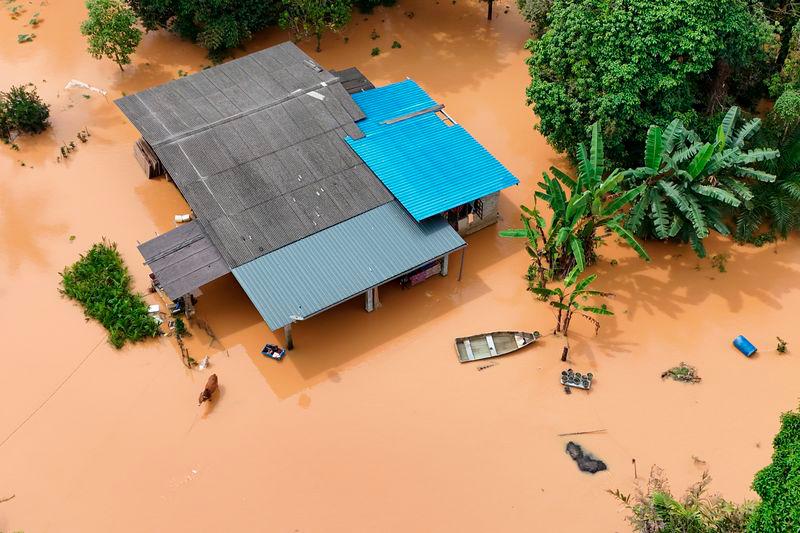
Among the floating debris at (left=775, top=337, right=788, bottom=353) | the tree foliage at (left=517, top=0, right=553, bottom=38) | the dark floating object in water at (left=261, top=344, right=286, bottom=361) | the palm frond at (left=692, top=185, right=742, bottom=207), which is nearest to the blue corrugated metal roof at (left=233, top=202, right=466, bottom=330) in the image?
the dark floating object in water at (left=261, top=344, right=286, bottom=361)

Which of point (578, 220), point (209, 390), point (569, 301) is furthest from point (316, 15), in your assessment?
point (209, 390)

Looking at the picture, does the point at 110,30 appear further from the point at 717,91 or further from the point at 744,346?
the point at 744,346

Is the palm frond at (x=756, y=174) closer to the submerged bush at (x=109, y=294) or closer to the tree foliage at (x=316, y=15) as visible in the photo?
the tree foliage at (x=316, y=15)

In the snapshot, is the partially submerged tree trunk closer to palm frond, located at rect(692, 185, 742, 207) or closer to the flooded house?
palm frond, located at rect(692, 185, 742, 207)

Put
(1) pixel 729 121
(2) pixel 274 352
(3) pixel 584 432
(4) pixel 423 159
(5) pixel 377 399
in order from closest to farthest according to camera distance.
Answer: (3) pixel 584 432
(5) pixel 377 399
(2) pixel 274 352
(1) pixel 729 121
(4) pixel 423 159

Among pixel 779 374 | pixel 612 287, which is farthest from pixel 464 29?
pixel 779 374

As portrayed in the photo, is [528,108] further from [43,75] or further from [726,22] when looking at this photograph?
[43,75]
